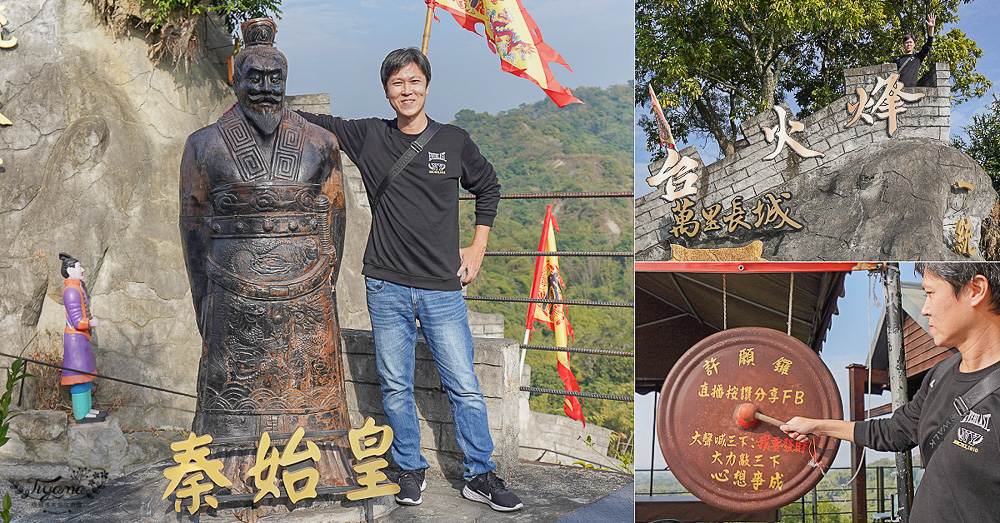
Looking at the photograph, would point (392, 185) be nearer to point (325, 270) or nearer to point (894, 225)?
point (325, 270)

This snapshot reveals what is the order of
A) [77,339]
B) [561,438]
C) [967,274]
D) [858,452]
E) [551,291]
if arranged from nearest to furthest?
[967,274] < [858,452] < [77,339] < [551,291] < [561,438]

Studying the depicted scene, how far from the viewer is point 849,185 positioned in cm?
346

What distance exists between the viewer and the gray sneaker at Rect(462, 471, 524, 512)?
3.47m

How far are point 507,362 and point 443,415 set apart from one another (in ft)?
1.44

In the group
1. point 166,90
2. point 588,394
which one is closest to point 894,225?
point 588,394

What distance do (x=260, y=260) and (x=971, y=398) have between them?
2684mm

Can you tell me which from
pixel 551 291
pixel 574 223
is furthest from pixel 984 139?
pixel 574 223

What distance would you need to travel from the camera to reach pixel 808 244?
136 inches

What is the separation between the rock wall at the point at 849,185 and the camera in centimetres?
338

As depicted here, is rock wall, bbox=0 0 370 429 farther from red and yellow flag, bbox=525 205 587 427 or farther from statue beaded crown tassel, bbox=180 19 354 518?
statue beaded crown tassel, bbox=180 19 354 518

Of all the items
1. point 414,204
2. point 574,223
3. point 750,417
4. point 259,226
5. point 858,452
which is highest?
point 574,223

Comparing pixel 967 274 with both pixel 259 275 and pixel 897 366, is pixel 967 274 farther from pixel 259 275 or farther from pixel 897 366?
pixel 259 275

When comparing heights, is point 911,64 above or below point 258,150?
above

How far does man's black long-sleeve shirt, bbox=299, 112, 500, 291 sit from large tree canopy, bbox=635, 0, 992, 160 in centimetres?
94
